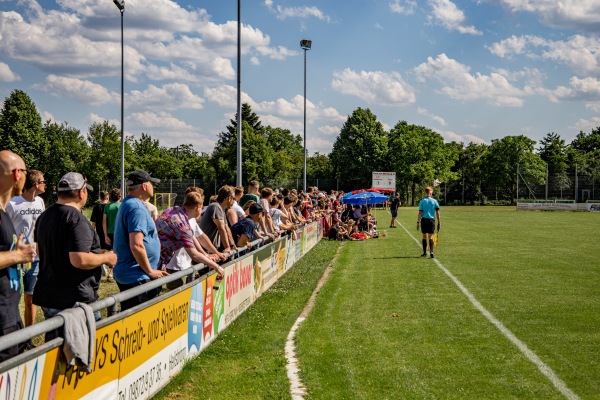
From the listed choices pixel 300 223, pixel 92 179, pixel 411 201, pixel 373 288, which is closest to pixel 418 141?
pixel 411 201

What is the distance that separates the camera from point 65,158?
67500mm

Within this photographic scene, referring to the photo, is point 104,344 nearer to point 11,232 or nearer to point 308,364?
point 11,232

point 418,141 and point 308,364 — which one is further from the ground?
point 418,141

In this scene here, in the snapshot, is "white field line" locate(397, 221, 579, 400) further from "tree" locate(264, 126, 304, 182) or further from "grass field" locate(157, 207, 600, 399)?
"tree" locate(264, 126, 304, 182)

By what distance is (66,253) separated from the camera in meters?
5.10

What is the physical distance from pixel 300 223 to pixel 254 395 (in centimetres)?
1373

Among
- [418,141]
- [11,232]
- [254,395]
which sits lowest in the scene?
[254,395]

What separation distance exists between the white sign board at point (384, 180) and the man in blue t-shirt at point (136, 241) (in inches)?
2479

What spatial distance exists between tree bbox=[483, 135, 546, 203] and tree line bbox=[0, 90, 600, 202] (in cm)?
14

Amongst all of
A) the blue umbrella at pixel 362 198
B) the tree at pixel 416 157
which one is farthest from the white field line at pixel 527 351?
the tree at pixel 416 157

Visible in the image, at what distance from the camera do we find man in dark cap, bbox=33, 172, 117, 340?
506cm

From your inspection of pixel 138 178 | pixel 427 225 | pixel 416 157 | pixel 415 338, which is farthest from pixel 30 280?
pixel 416 157

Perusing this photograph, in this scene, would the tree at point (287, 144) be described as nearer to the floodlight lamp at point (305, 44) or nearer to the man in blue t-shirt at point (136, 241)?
the floodlight lamp at point (305, 44)

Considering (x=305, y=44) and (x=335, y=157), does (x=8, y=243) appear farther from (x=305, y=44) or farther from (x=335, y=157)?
(x=335, y=157)
